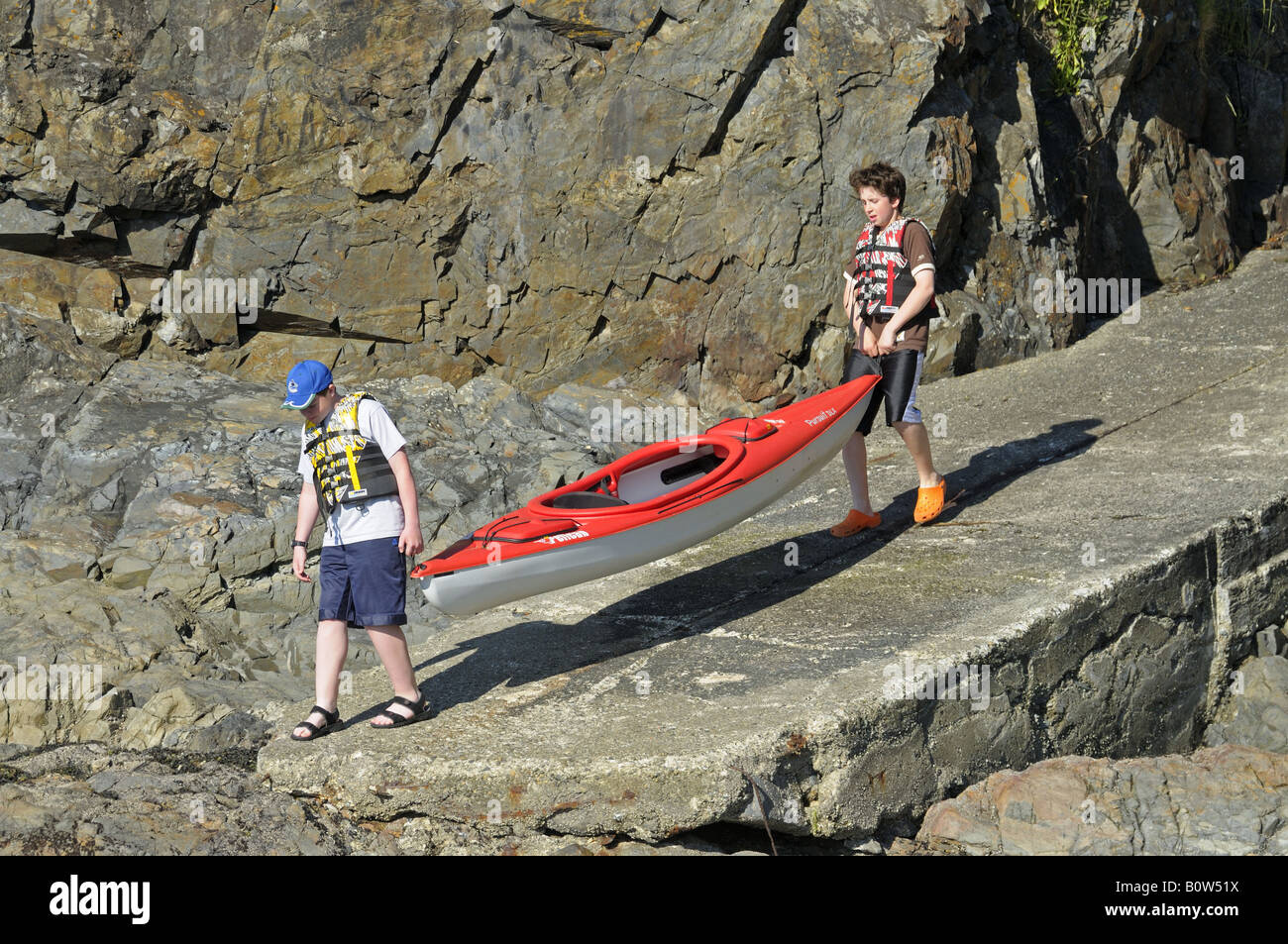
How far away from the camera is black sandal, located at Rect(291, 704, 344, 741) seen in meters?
4.48

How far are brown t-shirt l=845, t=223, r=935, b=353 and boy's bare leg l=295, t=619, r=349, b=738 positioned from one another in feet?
9.65

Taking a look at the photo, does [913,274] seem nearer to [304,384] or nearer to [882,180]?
[882,180]

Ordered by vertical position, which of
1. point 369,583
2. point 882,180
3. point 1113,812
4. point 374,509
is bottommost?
point 1113,812

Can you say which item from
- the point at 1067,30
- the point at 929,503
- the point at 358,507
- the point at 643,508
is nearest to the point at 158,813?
the point at 358,507

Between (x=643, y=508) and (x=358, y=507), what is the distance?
124 cm

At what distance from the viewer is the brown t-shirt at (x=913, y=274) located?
564 centimetres

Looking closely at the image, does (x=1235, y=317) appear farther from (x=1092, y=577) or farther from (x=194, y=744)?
(x=194, y=744)

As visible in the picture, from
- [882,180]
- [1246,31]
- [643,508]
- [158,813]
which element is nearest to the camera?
[158,813]

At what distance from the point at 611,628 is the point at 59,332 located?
611cm

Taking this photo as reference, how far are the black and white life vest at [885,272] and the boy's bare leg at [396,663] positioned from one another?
2793mm

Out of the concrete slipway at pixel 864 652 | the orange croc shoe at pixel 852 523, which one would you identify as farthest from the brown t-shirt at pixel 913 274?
the concrete slipway at pixel 864 652

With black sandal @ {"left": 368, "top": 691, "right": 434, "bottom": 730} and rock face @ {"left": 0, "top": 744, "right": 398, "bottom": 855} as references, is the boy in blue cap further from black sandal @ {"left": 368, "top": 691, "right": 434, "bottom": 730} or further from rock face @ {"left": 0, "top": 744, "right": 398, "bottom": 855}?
rock face @ {"left": 0, "top": 744, "right": 398, "bottom": 855}

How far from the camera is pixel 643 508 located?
5.06 m

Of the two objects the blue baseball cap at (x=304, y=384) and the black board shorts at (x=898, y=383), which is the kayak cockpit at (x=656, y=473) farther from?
the blue baseball cap at (x=304, y=384)
